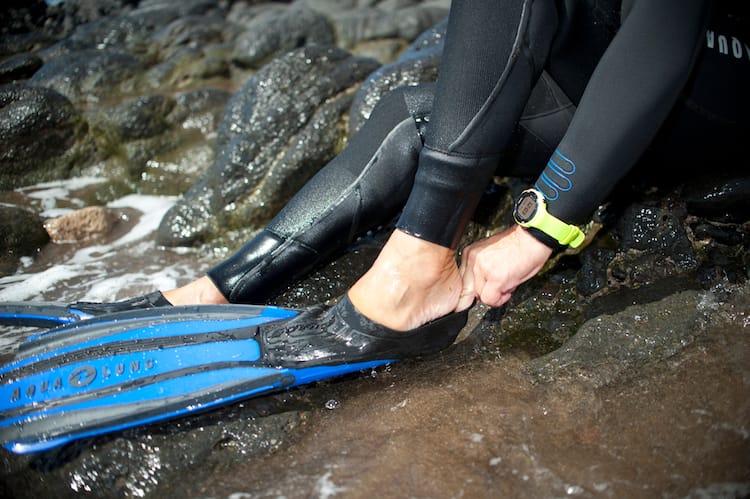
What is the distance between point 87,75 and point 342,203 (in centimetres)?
507

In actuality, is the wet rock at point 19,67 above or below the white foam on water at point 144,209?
above

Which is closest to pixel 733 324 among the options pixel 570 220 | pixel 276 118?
pixel 570 220

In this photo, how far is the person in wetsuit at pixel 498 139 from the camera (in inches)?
53.7

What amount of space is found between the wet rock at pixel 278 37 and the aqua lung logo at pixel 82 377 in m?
5.88

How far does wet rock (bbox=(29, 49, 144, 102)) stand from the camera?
5.57 metres

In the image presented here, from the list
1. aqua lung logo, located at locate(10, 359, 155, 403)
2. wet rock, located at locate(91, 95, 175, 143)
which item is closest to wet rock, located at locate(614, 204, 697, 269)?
aqua lung logo, located at locate(10, 359, 155, 403)

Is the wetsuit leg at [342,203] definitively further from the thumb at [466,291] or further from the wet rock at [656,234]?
the wet rock at [656,234]

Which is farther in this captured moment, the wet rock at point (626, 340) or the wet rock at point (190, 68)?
the wet rock at point (190, 68)

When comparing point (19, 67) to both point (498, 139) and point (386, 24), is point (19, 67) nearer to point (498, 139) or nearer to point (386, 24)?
point (386, 24)

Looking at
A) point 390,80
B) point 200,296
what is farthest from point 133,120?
point 200,296

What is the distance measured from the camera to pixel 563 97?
1698 mm

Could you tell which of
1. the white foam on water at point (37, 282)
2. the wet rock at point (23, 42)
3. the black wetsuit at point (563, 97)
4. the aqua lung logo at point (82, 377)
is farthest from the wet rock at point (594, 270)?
the wet rock at point (23, 42)

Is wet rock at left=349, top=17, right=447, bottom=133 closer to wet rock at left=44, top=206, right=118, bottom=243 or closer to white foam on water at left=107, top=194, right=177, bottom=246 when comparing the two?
white foam on water at left=107, top=194, right=177, bottom=246

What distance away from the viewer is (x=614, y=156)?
1412 millimetres
